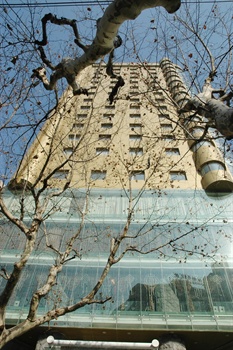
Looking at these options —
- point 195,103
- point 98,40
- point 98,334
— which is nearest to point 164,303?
point 98,334

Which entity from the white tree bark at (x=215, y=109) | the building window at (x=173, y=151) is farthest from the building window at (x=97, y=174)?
the white tree bark at (x=215, y=109)

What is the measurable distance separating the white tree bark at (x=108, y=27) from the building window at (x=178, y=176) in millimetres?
12113

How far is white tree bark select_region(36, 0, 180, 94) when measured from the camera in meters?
2.62

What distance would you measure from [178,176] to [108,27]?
13173 millimetres

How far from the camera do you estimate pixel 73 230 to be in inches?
489

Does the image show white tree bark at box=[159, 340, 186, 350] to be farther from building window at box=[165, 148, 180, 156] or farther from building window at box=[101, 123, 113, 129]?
building window at box=[101, 123, 113, 129]

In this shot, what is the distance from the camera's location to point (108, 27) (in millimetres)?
2920

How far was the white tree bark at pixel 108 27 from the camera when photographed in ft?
8.61

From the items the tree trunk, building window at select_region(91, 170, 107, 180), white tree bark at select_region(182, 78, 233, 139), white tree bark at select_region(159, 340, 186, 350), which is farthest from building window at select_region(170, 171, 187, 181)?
white tree bark at select_region(182, 78, 233, 139)

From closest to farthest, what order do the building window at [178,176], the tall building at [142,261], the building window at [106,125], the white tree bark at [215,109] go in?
the white tree bark at [215,109] → the tall building at [142,261] → the building window at [178,176] → the building window at [106,125]

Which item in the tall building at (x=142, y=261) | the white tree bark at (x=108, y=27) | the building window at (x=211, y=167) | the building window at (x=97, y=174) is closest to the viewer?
the white tree bark at (x=108, y=27)

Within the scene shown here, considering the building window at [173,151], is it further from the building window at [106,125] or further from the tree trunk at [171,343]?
the tree trunk at [171,343]

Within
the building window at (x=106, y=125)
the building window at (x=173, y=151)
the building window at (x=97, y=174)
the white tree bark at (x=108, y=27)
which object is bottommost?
the white tree bark at (x=108, y=27)

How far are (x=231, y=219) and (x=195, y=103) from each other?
10.1 meters
